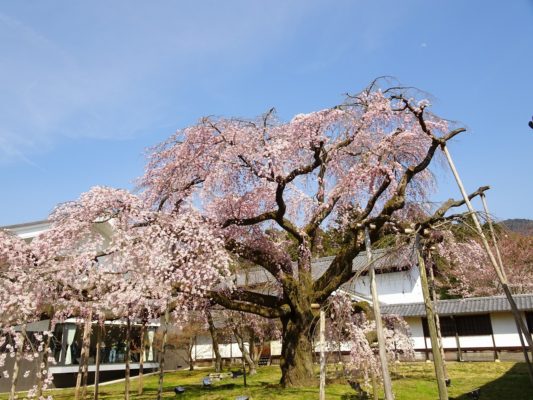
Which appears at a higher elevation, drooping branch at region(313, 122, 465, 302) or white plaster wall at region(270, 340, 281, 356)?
drooping branch at region(313, 122, 465, 302)

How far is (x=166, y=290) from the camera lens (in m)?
12.1

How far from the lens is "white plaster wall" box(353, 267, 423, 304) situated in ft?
105

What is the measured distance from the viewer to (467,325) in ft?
87.4

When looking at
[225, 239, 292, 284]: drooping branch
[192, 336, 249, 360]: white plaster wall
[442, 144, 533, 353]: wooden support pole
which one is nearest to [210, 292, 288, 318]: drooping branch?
[225, 239, 292, 284]: drooping branch

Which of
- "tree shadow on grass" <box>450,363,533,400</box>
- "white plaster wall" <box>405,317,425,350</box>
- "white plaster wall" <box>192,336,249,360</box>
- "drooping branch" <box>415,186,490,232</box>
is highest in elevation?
"drooping branch" <box>415,186,490,232</box>

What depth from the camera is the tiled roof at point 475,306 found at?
2433cm

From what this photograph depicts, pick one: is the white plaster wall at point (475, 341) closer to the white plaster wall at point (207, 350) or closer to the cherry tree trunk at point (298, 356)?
the white plaster wall at point (207, 350)

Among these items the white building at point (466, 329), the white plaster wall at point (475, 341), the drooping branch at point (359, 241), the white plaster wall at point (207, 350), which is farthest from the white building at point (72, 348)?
the white plaster wall at point (475, 341)

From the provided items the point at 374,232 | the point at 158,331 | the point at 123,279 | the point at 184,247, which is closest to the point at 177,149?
the point at 184,247

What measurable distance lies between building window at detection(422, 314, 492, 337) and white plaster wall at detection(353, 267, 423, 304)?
435 cm

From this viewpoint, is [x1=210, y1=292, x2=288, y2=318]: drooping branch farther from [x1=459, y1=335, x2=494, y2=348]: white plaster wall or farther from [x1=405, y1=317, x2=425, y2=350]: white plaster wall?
[x1=459, y1=335, x2=494, y2=348]: white plaster wall

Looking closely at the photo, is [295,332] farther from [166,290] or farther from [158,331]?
[158,331]

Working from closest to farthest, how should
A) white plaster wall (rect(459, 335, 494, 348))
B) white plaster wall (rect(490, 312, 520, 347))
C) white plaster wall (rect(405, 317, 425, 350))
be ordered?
white plaster wall (rect(490, 312, 520, 347)) → white plaster wall (rect(459, 335, 494, 348)) → white plaster wall (rect(405, 317, 425, 350))

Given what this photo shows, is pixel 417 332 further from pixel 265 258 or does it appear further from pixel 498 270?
pixel 498 270
